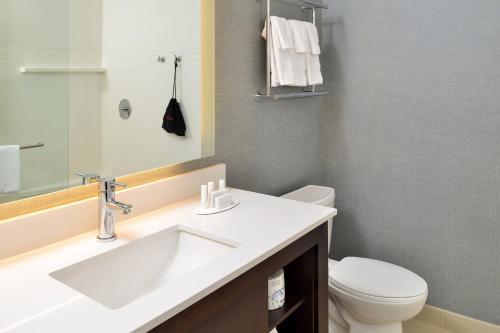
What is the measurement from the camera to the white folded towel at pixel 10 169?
3.44 feet

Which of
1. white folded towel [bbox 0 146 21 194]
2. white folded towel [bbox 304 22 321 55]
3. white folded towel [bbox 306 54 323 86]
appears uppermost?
white folded towel [bbox 304 22 321 55]

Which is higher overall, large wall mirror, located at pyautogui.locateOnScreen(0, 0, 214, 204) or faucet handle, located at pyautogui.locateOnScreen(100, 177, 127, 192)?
large wall mirror, located at pyautogui.locateOnScreen(0, 0, 214, 204)

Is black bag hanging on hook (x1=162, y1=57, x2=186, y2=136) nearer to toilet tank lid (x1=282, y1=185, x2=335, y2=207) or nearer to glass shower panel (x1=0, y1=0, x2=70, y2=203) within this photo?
glass shower panel (x1=0, y1=0, x2=70, y2=203)

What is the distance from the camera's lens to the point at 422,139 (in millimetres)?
2137

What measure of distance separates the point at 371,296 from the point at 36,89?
143 centimetres

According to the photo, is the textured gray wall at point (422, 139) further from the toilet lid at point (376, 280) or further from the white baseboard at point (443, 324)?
the toilet lid at point (376, 280)

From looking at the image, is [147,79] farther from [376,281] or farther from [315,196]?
[376,281]

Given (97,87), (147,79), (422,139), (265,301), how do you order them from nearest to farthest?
(265,301) → (97,87) → (147,79) → (422,139)

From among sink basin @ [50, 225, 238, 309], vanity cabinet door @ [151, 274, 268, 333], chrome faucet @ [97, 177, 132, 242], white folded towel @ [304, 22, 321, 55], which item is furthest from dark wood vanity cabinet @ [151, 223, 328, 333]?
white folded towel @ [304, 22, 321, 55]

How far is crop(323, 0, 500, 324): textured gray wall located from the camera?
6.50 ft

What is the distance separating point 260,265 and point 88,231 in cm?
50

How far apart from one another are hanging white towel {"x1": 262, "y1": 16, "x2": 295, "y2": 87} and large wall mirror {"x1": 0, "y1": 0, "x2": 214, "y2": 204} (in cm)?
32

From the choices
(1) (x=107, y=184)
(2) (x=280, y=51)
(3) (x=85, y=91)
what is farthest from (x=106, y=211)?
(2) (x=280, y=51)

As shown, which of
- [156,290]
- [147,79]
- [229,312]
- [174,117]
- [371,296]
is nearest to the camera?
[156,290]
